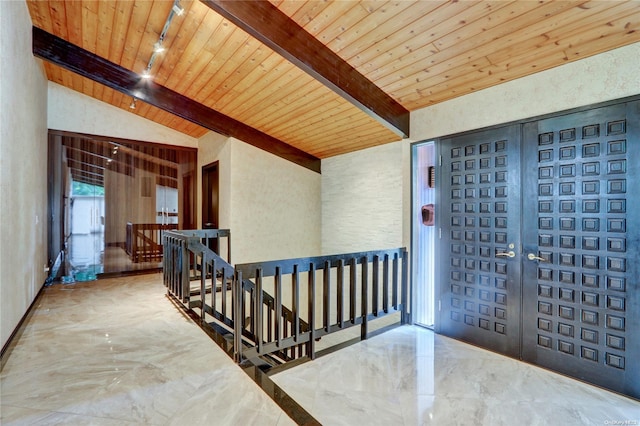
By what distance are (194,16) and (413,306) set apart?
3968mm

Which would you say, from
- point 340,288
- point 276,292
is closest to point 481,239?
point 340,288

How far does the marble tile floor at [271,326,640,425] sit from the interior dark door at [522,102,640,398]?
0.28 metres

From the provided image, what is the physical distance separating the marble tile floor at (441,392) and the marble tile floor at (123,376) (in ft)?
1.26

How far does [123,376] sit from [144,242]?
4366 millimetres

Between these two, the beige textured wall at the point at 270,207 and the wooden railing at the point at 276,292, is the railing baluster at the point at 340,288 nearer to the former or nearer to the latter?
the wooden railing at the point at 276,292

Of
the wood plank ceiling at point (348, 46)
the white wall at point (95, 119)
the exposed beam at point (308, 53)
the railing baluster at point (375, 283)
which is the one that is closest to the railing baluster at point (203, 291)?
the railing baluster at point (375, 283)

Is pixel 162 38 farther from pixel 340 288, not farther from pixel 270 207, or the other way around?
pixel 340 288

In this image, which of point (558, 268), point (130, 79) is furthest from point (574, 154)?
point (130, 79)

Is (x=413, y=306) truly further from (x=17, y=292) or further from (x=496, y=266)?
(x=17, y=292)

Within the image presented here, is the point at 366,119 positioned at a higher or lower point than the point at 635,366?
higher

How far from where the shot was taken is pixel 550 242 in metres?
2.74

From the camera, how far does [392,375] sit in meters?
2.56

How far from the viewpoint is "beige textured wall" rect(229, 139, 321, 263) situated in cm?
539

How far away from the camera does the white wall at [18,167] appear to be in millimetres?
2666
